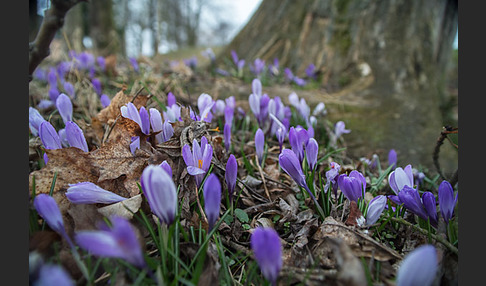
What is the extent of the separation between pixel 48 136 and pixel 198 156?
2.30ft

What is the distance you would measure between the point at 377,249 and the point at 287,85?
3.40 metres

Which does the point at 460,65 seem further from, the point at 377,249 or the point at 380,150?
the point at 380,150

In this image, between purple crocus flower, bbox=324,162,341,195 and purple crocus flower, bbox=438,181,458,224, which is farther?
purple crocus flower, bbox=324,162,341,195

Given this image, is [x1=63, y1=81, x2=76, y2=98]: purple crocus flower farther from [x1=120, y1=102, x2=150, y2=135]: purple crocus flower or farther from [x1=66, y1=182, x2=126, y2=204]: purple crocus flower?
[x1=66, y1=182, x2=126, y2=204]: purple crocus flower

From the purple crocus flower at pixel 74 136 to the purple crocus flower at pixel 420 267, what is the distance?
→ 139 cm

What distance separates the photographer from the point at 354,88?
400 cm

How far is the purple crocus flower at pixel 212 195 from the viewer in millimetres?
993

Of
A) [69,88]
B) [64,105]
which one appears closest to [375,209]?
[64,105]

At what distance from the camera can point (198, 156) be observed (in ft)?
4.50

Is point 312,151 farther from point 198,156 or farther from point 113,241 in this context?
point 113,241

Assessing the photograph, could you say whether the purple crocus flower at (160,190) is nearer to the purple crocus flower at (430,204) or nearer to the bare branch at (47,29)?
the purple crocus flower at (430,204)

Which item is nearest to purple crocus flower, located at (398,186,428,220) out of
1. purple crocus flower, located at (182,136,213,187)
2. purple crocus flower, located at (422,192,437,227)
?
purple crocus flower, located at (422,192,437,227)

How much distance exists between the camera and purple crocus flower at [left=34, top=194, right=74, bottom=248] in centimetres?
97

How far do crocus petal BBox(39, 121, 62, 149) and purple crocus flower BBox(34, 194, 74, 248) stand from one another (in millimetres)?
531
